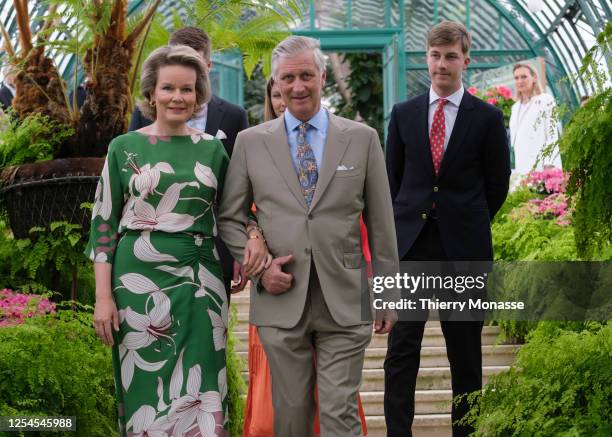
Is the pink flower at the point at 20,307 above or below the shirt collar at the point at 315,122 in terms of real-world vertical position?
below

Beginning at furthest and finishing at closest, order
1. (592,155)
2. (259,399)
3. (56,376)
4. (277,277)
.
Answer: (56,376)
(259,399)
(277,277)
(592,155)

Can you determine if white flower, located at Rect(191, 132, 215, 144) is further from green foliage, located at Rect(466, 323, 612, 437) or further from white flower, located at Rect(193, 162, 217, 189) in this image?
green foliage, located at Rect(466, 323, 612, 437)

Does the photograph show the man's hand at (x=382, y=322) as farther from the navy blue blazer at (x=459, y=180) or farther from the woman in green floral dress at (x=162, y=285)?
the navy blue blazer at (x=459, y=180)

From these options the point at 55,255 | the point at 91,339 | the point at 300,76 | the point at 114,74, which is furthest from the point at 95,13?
the point at 300,76

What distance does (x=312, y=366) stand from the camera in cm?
408

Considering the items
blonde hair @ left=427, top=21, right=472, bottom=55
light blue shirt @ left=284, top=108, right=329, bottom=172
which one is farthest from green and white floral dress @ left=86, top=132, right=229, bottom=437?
blonde hair @ left=427, top=21, right=472, bottom=55

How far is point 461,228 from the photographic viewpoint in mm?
5051

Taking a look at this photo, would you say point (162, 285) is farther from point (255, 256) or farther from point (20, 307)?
point (20, 307)

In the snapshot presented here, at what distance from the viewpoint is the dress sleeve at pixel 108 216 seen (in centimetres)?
415

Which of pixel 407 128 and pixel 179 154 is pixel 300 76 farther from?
pixel 407 128

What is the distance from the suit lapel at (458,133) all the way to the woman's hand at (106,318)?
1.84 meters

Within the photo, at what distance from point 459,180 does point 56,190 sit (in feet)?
8.79

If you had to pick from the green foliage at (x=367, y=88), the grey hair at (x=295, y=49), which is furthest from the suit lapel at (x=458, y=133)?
the green foliage at (x=367, y=88)

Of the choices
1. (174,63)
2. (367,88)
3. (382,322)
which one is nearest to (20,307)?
(174,63)
